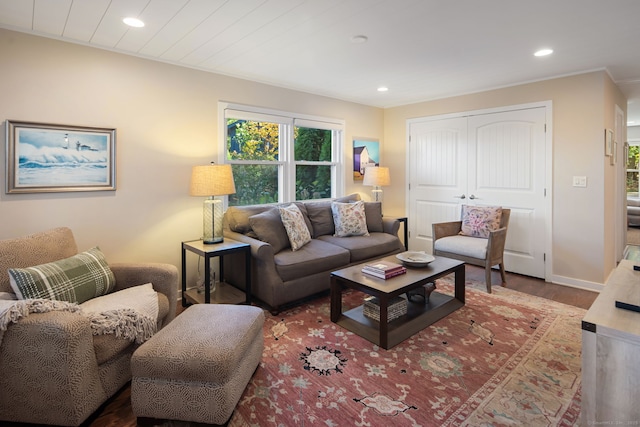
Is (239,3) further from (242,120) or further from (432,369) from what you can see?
(432,369)

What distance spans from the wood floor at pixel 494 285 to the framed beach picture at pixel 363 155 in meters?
2.06

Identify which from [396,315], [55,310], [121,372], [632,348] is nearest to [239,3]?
[55,310]

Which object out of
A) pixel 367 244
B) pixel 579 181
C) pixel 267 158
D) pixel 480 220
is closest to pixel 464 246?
pixel 480 220

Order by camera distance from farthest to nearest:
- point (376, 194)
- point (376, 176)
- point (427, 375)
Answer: point (376, 194) → point (376, 176) → point (427, 375)

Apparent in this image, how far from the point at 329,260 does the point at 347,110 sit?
2.56 m

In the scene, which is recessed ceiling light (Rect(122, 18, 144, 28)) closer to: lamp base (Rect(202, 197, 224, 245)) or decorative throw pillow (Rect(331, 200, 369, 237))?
lamp base (Rect(202, 197, 224, 245))

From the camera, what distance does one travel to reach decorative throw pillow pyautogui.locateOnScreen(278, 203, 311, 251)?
3.38m

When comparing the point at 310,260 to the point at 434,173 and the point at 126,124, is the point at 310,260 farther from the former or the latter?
the point at 434,173

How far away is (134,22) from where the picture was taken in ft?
7.91

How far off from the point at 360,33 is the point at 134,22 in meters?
1.65

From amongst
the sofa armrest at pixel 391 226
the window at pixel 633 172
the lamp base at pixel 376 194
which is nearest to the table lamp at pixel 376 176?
the lamp base at pixel 376 194

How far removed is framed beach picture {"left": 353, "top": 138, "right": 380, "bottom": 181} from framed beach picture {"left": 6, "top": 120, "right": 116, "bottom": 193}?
318cm

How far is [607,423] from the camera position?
4.39ft

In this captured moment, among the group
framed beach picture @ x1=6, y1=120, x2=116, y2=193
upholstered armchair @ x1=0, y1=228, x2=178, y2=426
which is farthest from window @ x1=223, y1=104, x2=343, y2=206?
upholstered armchair @ x1=0, y1=228, x2=178, y2=426
